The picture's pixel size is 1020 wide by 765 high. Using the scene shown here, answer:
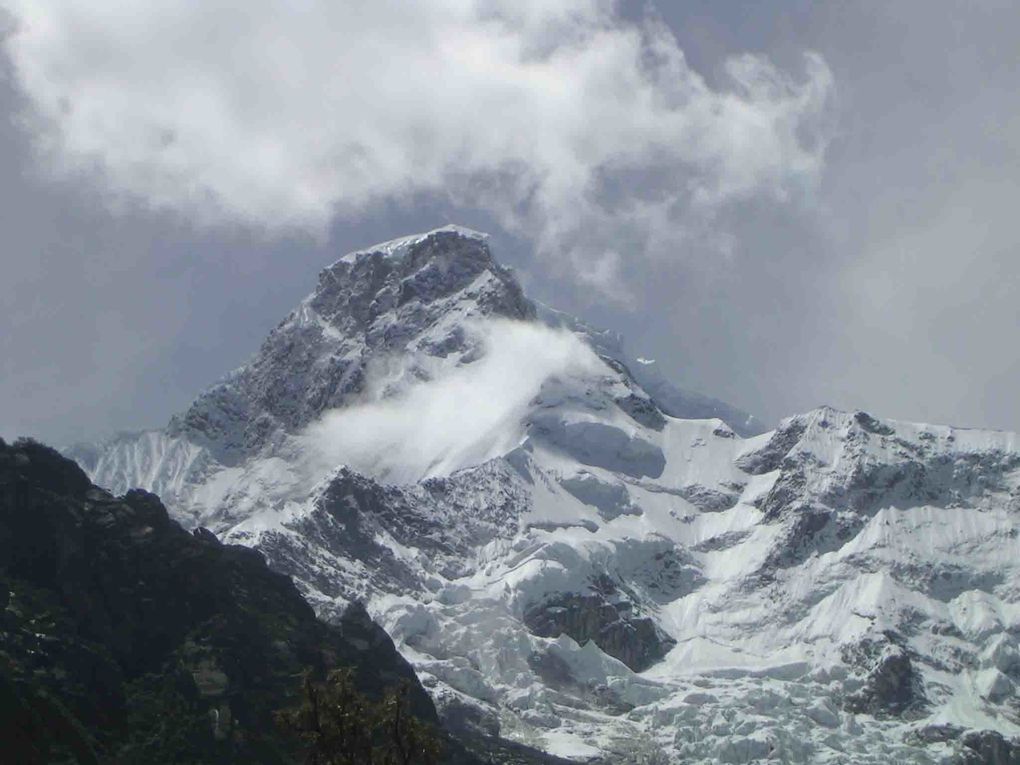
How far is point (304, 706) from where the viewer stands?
94000mm

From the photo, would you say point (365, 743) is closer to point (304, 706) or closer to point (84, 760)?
point (304, 706)

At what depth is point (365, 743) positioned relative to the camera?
94938 millimetres

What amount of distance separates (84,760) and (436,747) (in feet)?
340

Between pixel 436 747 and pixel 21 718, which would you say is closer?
pixel 436 747

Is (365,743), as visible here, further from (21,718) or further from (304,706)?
(21,718)

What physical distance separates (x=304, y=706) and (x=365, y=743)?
3.72 metres

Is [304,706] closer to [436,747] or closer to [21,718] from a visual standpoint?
[436,747]

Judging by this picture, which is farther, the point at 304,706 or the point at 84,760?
the point at 84,760

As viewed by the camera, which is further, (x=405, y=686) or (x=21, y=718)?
(x=21, y=718)

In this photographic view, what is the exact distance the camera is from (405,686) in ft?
317

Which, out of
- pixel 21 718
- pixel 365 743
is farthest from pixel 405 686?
pixel 21 718

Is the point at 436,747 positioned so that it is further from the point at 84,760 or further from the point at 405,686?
the point at 84,760

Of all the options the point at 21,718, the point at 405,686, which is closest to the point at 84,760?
the point at 21,718

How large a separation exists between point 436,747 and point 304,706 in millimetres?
6903
